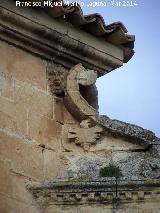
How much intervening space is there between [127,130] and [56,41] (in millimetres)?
1098

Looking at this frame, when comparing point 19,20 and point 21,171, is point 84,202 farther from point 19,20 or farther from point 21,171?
point 19,20

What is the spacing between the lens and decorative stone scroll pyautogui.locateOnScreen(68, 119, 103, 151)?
7367mm

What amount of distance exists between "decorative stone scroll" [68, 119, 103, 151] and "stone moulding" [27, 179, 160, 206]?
22.1 inches

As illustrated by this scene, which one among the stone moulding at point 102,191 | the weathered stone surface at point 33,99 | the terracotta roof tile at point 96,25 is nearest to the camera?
the stone moulding at point 102,191

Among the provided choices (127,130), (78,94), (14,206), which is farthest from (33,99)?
(14,206)

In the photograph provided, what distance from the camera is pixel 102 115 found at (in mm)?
7562

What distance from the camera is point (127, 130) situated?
738 cm

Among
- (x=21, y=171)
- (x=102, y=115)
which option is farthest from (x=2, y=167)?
(x=102, y=115)

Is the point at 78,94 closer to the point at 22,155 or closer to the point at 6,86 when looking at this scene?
the point at 6,86

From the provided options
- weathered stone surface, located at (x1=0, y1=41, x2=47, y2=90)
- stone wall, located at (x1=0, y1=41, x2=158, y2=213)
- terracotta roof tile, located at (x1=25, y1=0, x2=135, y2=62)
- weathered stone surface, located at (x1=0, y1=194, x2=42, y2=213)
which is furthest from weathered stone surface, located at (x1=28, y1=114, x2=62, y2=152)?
terracotta roof tile, located at (x1=25, y1=0, x2=135, y2=62)

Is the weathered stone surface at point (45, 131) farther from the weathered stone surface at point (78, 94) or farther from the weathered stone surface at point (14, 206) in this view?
the weathered stone surface at point (14, 206)

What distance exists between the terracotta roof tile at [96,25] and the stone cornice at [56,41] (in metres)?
0.06

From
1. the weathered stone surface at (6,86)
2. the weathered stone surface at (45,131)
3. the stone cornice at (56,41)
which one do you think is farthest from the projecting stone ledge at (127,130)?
the weathered stone surface at (6,86)

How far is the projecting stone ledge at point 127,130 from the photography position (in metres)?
7.30
